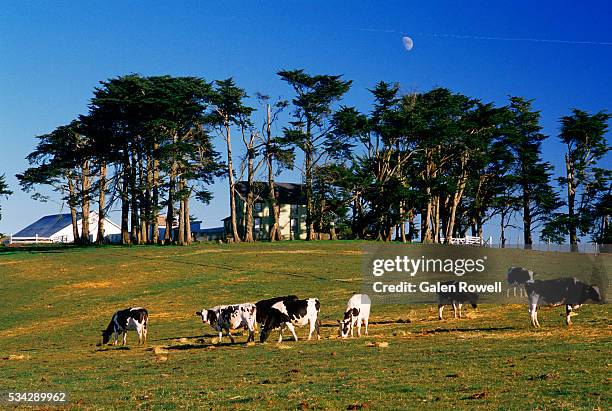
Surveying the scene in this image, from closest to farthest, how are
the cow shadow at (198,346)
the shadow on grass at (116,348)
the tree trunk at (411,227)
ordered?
the cow shadow at (198,346) → the shadow on grass at (116,348) → the tree trunk at (411,227)

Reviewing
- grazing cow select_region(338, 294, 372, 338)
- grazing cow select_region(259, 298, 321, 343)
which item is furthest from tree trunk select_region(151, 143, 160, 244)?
grazing cow select_region(259, 298, 321, 343)

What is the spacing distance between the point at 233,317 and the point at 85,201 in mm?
65763

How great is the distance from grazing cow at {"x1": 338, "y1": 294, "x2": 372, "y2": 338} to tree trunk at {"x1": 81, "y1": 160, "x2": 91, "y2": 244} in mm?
67085

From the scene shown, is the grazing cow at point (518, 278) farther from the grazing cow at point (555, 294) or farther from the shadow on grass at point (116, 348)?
the shadow on grass at point (116, 348)

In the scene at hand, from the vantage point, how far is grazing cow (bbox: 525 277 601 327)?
90.2 ft

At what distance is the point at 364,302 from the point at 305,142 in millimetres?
68240

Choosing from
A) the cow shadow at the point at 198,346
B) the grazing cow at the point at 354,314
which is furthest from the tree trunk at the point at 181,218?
the grazing cow at the point at 354,314

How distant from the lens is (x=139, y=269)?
195ft

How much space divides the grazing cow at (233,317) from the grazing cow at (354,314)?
314 cm

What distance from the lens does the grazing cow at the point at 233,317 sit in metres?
27.6

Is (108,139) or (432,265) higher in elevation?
(108,139)

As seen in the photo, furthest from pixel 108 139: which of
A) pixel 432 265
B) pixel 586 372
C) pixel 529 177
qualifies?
pixel 586 372

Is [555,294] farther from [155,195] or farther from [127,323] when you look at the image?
[155,195]

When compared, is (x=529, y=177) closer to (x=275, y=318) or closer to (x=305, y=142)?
(x=305, y=142)
